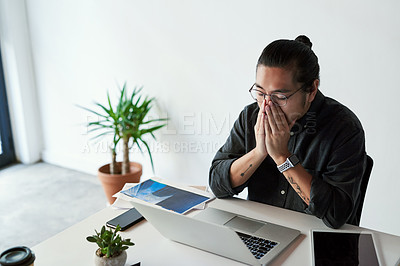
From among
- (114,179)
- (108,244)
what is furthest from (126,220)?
(114,179)

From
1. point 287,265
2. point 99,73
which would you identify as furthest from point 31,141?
point 287,265

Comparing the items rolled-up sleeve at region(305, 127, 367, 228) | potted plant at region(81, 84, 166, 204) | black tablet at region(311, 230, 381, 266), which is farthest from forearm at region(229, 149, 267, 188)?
potted plant at region(81, 84, 166, 204)

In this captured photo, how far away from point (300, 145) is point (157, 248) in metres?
0.66

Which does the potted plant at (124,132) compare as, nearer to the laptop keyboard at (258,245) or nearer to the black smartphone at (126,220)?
the black smartphone at (126,220)

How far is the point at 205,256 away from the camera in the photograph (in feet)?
4.21

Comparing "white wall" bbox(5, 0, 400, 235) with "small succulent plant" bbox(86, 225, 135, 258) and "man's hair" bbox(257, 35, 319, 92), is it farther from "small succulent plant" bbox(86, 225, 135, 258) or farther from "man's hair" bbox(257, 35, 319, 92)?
"small succulent plant" bbox(86, 225, 135, 258)

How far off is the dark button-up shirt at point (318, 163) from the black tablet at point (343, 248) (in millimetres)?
61

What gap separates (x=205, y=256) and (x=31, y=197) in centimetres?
243

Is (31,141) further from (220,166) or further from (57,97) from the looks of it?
(220,166)

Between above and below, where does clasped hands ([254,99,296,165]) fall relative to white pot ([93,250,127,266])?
above

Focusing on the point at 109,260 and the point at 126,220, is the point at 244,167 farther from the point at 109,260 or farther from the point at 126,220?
the point at 109,260

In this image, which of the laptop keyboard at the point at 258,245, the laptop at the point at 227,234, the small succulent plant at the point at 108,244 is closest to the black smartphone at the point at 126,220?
the laptop at the point at 227,234

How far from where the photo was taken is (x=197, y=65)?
2.92m

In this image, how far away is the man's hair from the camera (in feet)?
4.98
